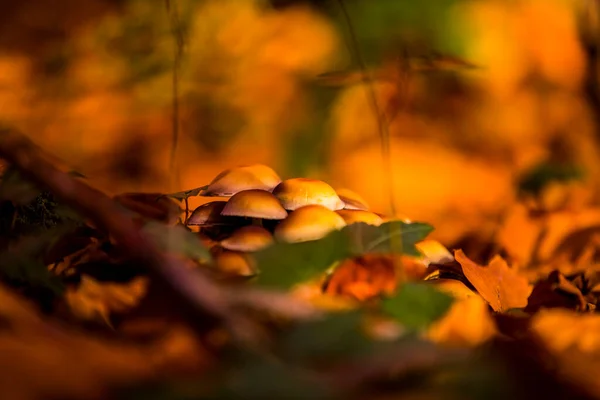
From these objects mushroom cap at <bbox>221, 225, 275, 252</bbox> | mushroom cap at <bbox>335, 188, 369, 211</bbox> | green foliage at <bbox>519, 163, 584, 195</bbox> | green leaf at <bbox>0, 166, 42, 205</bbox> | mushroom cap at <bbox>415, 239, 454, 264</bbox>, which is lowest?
green leaf at <bbox>0, 166, 42, 205</bbox>

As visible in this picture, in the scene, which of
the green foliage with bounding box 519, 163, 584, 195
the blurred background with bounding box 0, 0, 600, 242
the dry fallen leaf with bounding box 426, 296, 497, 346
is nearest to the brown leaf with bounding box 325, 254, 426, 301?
the dry fallen leaf with bounding box 426, 296, 497, 346

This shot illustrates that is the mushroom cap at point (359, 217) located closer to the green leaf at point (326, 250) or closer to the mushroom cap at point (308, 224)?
the mushroom cap at point (308, 224)

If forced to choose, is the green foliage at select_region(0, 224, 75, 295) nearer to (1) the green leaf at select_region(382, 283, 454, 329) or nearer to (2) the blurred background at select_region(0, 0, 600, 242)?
(1) the green leaf at select_region(382, 283, 454, 329)

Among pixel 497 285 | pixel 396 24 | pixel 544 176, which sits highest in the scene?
pixel 396 24

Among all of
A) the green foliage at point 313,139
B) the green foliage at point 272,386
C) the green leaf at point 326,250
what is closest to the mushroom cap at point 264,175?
the green leaf at point 326,250

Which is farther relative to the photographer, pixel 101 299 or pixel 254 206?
pixel 254 206

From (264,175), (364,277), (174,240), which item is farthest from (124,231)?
(264,175)

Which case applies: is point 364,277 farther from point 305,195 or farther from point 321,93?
point 321,93
